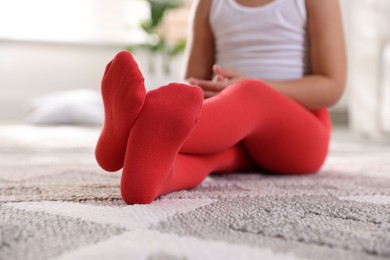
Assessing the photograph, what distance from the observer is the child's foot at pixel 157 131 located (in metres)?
0.54

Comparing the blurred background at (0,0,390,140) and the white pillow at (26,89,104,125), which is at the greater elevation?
the blurred background at (0,0,390,140)

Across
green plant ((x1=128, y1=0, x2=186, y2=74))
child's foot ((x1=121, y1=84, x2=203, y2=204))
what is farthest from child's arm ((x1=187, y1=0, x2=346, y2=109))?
green plant ((x1=128, y1=0, x2=186, y2=74))

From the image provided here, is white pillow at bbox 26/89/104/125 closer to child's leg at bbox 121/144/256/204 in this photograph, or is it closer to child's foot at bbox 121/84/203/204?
child's leg at bbox 121/144/256/204

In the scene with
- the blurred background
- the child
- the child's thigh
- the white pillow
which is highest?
the child

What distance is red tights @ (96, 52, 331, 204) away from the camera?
21.3 inches

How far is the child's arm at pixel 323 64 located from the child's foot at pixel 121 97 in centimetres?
37

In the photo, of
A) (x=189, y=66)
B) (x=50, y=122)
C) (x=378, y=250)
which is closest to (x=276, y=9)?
(x=189, y=66)

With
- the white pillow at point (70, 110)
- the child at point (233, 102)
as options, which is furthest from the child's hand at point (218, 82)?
the white pillow at point (70, 110)

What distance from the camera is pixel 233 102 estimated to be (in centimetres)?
70

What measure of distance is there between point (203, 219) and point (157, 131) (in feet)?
0.33

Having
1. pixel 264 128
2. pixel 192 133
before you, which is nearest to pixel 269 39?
pixel 264 128

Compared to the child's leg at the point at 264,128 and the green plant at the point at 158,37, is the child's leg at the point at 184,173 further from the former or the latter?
the green plant at the point at 158,37

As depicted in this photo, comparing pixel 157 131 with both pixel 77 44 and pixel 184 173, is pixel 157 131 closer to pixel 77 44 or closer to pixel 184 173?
pixel 184 173

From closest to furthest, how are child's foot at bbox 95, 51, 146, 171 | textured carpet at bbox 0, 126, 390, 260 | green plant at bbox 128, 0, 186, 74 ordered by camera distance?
1. textured carpet at bbox 0, 126, 390, 260
2. child's foot at bbox 95, 51, 146, 171
3. green plant at bbox 128, 0, 186, 74
